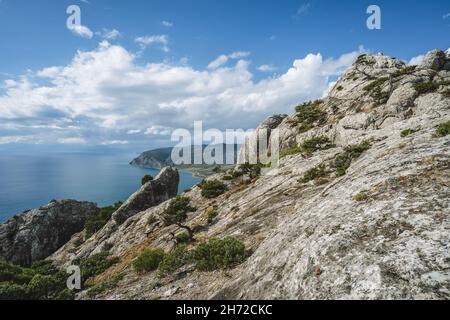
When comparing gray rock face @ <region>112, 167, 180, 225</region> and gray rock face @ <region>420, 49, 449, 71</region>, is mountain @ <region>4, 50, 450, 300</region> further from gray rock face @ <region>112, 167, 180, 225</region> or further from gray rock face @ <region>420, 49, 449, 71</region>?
gray rock face @ <region>420, 49, 449, 71</region>

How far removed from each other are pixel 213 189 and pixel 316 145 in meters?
16.4

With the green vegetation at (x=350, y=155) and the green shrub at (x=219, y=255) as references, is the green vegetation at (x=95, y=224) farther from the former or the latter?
the green vegetation at (x=350, y=155)

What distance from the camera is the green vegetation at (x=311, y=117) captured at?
45.2 meters

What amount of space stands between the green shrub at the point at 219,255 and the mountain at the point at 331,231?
0.07 m

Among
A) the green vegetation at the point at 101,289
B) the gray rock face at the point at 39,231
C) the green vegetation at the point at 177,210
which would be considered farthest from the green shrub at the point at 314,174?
the gray rock face at the point at 39,231

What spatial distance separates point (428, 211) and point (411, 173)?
3.48 meters

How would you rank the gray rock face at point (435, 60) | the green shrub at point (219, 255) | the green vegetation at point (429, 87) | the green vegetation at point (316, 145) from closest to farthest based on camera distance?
the green shrub at point (219, 255) < the green vegetation at point (316, 145) < the green vegetation at point (429, 87) < the gray rock face at point (435, 60)

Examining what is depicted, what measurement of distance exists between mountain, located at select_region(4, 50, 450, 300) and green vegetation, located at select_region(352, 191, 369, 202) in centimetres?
5

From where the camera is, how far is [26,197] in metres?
192

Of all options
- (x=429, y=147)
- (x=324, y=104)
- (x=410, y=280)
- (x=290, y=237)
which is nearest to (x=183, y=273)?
(x=290, y=237)

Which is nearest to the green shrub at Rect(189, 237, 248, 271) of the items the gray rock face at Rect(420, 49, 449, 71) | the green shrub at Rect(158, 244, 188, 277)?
the green shrub at Rect(158, 244, 188, 277)

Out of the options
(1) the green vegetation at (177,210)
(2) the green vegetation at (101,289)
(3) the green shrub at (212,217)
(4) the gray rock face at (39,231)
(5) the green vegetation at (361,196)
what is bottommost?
(4) the gray rock face at (39,231)

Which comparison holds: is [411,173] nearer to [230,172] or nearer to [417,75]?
[230,172]

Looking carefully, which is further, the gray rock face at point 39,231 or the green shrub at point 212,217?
the gray rock face at point 39,231
